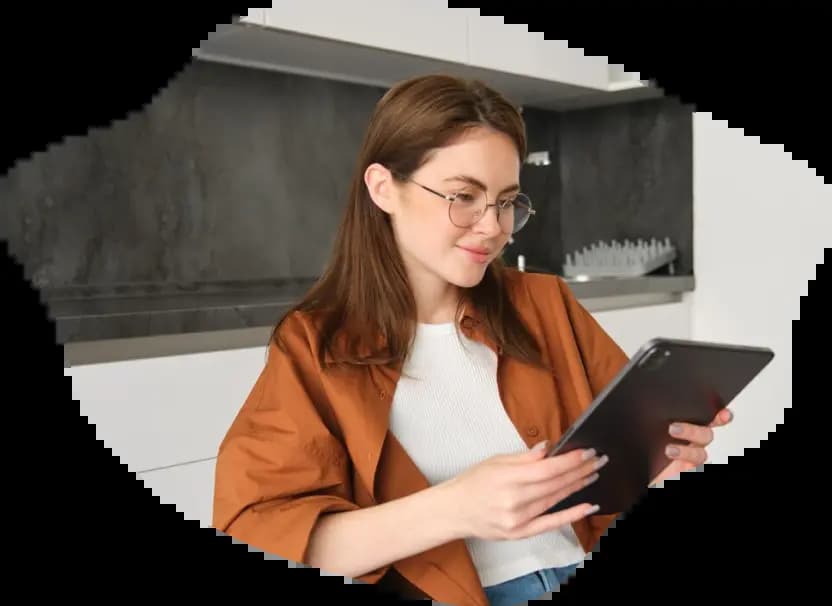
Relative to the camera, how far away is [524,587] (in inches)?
37.8

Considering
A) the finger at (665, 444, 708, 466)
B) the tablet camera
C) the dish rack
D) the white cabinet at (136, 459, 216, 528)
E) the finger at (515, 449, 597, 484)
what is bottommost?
the white cabinet at (136, 459, 216, 528)

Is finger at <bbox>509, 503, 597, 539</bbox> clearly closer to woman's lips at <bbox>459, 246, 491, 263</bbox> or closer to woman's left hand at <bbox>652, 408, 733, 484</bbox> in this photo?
woman's left hand at <bbox>652, 408, 733, 484</bbox>

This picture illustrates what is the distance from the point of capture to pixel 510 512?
712 mm

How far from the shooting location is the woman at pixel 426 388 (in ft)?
2.76

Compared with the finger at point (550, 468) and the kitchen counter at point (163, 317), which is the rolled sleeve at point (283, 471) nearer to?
the finger at point (550, 468)

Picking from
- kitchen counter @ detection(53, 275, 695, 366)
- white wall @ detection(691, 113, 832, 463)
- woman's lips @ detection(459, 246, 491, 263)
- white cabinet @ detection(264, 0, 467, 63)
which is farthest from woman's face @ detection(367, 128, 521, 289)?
white wall @ detection(691, 113, 832, 463)

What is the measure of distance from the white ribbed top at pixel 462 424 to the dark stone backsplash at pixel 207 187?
1122 mm

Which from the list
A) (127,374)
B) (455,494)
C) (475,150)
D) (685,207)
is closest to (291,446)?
(455,494)

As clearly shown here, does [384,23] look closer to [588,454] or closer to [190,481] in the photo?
[190,481]

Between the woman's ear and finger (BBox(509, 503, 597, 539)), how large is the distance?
47 centimetres

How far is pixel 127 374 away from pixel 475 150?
91 cm

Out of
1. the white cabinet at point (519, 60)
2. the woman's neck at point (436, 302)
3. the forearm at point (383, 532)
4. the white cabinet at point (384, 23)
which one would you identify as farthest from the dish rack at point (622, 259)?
the forearm at point (383, 532)

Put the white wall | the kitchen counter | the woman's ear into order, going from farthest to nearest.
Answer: the white wall → the kitchen counter → the woman's ear

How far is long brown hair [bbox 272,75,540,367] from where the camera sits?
3.29ft
